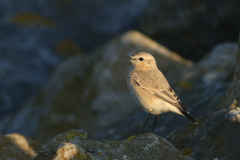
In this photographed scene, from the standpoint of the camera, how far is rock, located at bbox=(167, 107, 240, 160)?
5.80 meters

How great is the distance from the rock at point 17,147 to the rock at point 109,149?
1382 millimetres

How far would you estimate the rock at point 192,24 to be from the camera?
15.9 m

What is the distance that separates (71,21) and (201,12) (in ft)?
25.8

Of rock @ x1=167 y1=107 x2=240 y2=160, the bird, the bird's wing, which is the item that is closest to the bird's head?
the bird

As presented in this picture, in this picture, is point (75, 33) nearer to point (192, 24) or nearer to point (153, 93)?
point (192, 24)

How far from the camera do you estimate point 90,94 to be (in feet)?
45.4

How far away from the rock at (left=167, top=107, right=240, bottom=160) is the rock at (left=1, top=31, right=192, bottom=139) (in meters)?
7.00

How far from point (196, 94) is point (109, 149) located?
217 inches

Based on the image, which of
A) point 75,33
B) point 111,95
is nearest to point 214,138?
point 111,95

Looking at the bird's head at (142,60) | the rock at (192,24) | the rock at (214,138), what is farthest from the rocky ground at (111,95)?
the rock at (192,24)

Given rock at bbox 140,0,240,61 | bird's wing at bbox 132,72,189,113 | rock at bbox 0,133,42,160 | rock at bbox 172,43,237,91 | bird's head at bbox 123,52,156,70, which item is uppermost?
rock at bbox 140,0,240,61

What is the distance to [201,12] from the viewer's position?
1623cm

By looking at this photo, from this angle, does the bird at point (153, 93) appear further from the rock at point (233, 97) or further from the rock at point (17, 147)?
the rock at point (17, 147)

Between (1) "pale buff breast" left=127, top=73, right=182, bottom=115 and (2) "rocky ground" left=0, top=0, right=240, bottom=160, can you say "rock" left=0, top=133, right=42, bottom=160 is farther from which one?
(1) "pale buff breast" left=127, top=73, right=182, bottom=115
